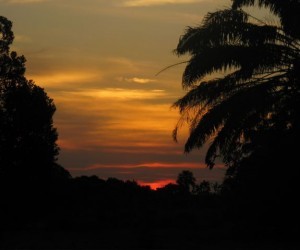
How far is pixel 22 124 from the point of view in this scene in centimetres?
3108

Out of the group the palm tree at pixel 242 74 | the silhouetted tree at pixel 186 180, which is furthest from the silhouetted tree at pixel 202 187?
the palm tree at pixel 242 74

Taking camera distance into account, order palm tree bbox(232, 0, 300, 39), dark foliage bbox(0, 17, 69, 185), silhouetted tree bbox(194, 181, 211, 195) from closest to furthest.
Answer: palm tree bbox(232, 0, 300, 39) → dark foliage bbox(0, 17, 69, 185) → silhouetted tree bbox(194, 181, 211, 195)

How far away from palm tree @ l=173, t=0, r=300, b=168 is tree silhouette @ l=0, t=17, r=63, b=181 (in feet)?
37.5

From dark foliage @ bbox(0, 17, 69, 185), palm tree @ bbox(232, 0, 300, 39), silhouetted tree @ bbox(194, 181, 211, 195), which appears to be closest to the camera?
palm tree @ bbox(232, 0, 300, 39)

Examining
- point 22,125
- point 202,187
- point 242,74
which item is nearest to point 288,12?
point 242,74

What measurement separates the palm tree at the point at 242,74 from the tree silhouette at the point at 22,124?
11.4 metres

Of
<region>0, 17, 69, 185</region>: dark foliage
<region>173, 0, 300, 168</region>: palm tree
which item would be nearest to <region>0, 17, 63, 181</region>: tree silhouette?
<region>0, 17, 69, 185</region>: dark foliage

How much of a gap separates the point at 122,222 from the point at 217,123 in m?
8.99

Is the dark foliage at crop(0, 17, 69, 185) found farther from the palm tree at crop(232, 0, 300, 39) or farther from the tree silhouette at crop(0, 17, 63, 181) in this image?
the palm tree at crop(232, 0, 300, 39)

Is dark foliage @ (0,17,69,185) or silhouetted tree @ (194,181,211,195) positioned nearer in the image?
dark foliage @ (0,17,69,185)

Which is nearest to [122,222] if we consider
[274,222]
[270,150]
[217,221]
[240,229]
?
[217,221]

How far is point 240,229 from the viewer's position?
23484 mm

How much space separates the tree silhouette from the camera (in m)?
30.4

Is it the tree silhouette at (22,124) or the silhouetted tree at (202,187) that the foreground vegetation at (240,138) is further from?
the silhouetted tree at (202,187)
